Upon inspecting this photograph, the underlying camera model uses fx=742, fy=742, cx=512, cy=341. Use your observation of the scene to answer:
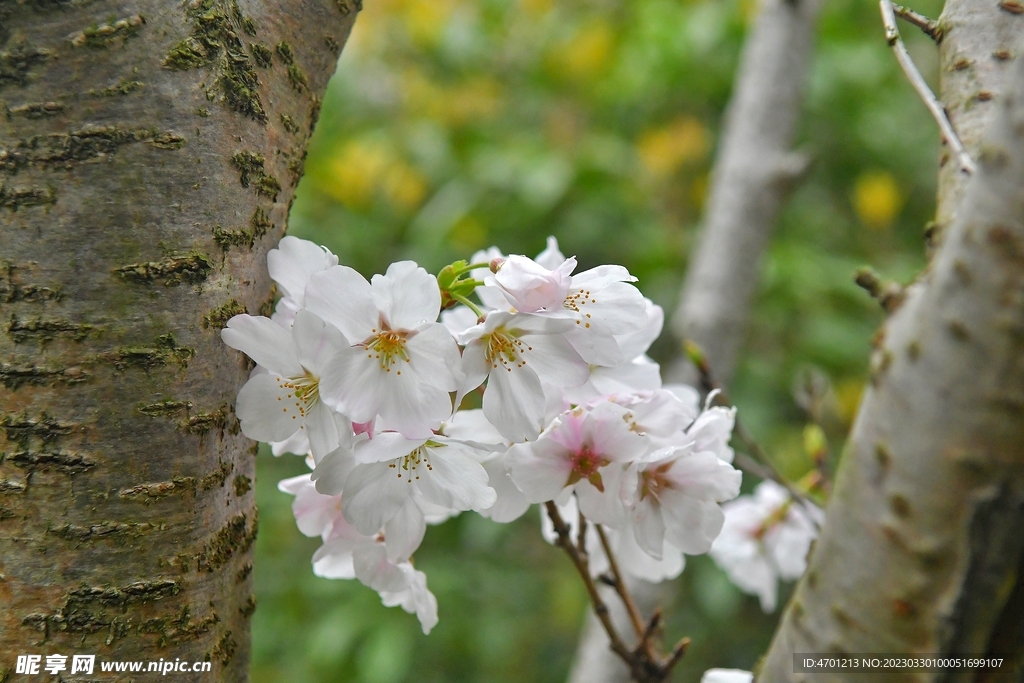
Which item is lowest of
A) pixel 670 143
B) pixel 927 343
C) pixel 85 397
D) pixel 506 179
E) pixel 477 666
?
pixel 477 666

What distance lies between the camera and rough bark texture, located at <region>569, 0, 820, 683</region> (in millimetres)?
1489

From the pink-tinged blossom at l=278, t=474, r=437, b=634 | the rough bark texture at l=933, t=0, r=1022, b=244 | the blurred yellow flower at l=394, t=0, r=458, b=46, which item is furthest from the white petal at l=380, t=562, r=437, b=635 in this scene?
the blurred yellow flower at l=394, t=0, r=458, b=46

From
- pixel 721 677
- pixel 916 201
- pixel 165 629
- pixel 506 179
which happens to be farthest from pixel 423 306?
pixel 916 201

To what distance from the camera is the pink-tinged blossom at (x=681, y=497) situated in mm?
581

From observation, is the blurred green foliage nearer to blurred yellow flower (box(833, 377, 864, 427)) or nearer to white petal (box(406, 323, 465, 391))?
blurred yellow flower (box(833, 377, 864, 427))

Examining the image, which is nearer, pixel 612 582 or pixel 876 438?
pixel 876 438

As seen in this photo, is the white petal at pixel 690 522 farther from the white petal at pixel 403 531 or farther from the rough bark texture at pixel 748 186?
the rough bark texture at pixel 748 186

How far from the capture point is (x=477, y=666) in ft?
6.27

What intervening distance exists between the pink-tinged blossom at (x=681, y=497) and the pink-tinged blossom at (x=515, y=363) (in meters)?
0.11

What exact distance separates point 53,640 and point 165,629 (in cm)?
7

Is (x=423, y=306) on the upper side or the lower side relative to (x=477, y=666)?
upper

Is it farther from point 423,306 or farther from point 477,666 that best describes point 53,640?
point 477,666

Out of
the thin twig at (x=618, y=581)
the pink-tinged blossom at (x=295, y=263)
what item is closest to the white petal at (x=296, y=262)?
the pink-tinged blossom at (x=295, y=263)

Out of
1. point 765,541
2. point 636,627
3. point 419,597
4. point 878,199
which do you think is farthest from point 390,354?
point 878,199
